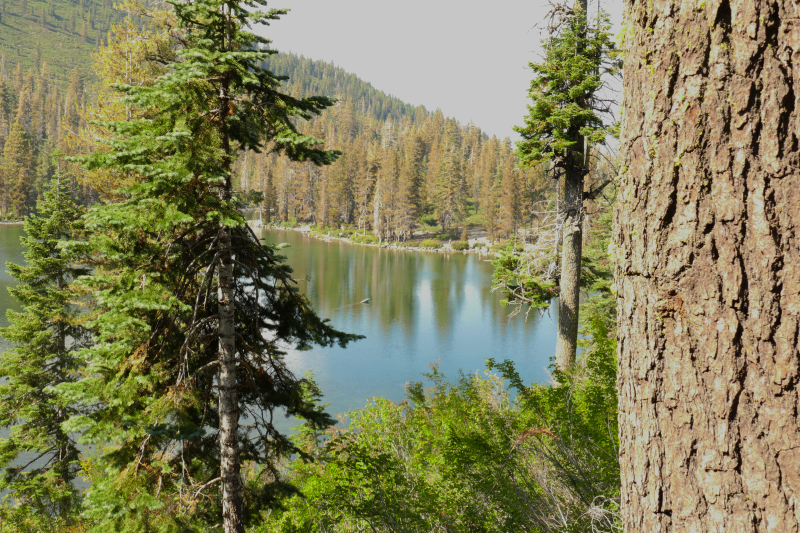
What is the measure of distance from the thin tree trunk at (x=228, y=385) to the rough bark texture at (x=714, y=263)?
455 cm

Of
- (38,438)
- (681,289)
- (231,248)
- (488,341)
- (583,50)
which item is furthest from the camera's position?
(488,341)

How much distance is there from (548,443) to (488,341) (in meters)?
15.3

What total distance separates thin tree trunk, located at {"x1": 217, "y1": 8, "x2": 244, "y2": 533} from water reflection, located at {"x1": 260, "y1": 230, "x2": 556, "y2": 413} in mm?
8924

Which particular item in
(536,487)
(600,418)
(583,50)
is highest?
(583,50)

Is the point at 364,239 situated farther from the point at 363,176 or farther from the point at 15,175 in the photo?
the point at 15,175

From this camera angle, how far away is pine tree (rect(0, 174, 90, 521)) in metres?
9.05

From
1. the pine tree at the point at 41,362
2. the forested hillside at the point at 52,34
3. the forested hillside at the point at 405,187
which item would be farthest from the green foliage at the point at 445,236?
the forested hillside at the point at 52,34

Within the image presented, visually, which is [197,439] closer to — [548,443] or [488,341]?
[548,443]

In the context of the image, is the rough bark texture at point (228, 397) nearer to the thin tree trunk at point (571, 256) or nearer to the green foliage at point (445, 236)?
the thin tree trunk at point (571, 256)

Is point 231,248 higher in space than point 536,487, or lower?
higher

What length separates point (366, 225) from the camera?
62719 mm

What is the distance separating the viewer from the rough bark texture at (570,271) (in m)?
8.24

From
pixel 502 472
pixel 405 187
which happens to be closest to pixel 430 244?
pixel 405 187

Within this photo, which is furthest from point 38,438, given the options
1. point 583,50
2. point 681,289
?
point 583,50
